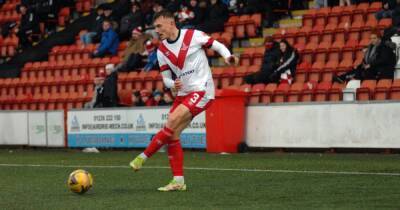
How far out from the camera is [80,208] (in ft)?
31.2

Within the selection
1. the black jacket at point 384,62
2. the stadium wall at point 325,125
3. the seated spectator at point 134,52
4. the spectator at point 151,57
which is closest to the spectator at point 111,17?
the seated spectator at point 134,52

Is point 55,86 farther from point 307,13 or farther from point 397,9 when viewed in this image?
point 397,9

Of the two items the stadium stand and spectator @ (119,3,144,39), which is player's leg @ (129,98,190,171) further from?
spectator @ (119,3,144,39)

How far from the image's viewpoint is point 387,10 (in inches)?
849

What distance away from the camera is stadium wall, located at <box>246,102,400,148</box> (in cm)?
1795

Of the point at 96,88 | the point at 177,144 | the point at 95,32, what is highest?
the point at 95,32

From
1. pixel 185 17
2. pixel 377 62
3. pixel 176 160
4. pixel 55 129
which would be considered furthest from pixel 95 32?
pixel 176 160

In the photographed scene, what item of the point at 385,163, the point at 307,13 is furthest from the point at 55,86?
the point at 385,163

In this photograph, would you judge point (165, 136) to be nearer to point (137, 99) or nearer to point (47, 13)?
point (137, 99)

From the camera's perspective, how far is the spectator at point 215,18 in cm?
2528

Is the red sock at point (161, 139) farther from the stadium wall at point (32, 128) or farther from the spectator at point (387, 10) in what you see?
the stadium wall at point (32, 128)

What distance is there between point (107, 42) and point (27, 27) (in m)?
4.83

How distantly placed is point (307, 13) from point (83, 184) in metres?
13.7

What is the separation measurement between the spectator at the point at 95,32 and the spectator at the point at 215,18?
4.23m
